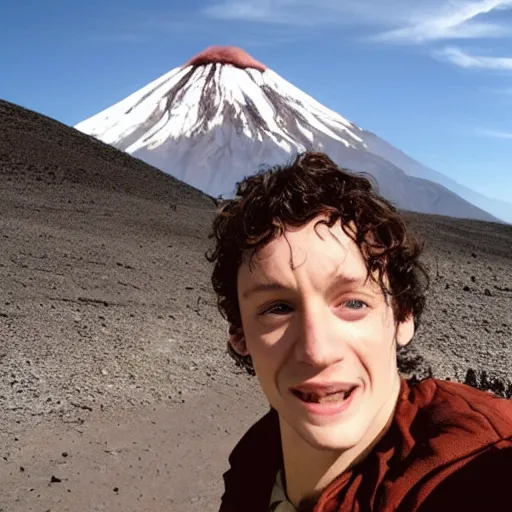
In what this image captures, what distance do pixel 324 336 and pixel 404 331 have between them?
0.28 m

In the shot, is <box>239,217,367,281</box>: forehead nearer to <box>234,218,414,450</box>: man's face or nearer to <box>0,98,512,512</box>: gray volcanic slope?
<box>234,218,414,450</box>: man's face

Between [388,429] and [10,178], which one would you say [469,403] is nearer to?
[388,429]

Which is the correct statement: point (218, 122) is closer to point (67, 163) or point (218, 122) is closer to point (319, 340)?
point (67, 163)

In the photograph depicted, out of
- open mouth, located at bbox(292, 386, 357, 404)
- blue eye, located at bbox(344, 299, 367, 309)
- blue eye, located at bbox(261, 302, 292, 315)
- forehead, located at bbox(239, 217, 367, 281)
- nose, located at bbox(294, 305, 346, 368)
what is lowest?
open mouth, located at bbox(292, 386, 357, 404)

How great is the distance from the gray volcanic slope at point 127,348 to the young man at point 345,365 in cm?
53

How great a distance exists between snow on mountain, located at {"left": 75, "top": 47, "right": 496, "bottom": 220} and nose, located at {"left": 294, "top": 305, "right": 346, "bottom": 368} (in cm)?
4899

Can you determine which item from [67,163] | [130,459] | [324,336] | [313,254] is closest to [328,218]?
[313,254]

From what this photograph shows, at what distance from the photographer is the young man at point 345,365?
109 centimetres

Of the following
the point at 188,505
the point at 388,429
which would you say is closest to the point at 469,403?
the point at 388,429

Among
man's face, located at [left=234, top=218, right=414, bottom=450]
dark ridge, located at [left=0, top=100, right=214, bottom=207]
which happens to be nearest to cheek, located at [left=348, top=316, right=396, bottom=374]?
man's face, located at [left=234, top=218, right=414, bottom=450]

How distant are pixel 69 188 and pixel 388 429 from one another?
37.5ft

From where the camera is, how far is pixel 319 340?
1.21 m

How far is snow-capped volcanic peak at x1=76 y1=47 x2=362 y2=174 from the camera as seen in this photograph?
5381 cm

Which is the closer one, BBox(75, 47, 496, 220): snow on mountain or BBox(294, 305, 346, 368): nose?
BBox(294, 305, 346, 368): nose
